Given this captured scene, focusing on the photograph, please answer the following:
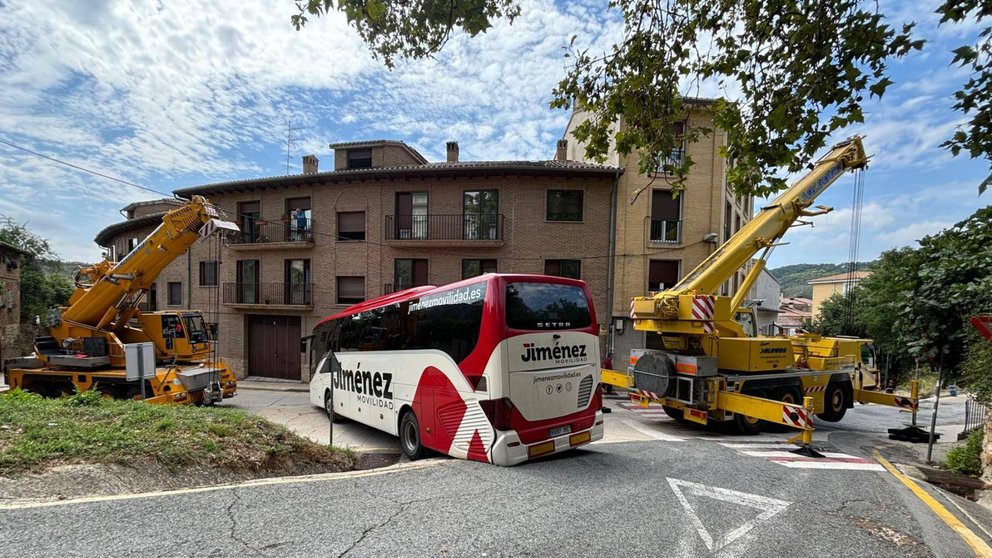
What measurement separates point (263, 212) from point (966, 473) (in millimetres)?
23244

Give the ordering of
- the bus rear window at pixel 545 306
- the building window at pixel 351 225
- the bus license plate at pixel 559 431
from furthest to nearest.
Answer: the building window at pixel 351 225, the bus license plate at pixel 559 431, the bus rear window at pixel 545 306

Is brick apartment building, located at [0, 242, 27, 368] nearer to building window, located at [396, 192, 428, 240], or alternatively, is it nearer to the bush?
building window, located at [396, 192, 428, 240]

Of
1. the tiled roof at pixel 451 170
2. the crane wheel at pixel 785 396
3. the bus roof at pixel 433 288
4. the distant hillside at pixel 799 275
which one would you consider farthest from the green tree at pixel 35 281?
the distant hillside at pixel 799 275

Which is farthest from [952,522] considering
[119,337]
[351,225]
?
[351,225]

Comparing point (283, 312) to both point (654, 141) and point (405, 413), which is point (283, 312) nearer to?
point (405, 413)

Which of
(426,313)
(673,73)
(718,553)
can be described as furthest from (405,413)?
(673,73)

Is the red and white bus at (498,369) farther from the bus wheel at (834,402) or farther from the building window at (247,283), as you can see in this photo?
the building window at (247,283)

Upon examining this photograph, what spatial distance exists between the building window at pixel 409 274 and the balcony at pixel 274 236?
417 centimetres

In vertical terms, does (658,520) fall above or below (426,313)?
below

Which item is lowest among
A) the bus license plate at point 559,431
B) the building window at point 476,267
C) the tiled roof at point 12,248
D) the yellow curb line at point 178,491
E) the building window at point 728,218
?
the bus license plate at point 559,431

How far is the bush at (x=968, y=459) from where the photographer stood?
6.52m

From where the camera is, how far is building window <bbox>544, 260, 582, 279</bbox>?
17.0 metres

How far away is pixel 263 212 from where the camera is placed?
19641 mm

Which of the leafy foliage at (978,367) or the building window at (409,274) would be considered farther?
the building window at (409,274)
